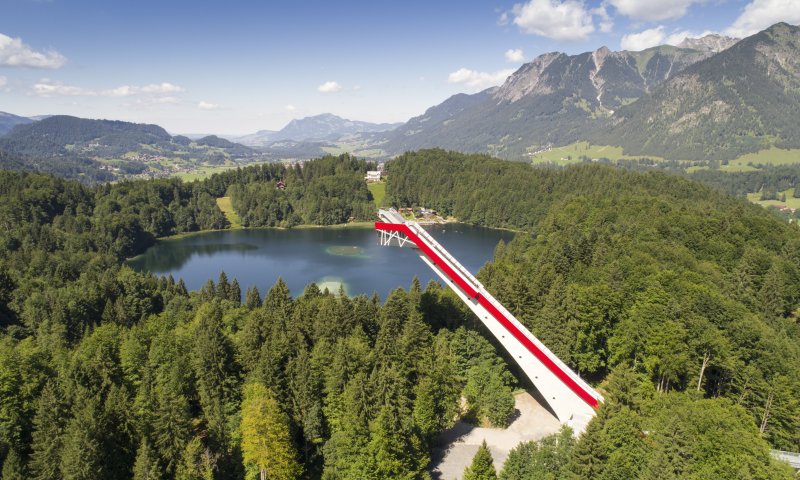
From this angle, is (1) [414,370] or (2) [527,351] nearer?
(2) [527,351]

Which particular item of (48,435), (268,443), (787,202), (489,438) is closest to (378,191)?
(489,438)

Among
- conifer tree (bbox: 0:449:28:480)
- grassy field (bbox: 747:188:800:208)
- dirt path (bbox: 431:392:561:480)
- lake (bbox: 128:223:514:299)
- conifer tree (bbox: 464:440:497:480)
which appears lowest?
lake (bbox: 128:223:514:299)

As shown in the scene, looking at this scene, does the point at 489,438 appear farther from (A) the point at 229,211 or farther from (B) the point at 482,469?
(A) the point at 229,211

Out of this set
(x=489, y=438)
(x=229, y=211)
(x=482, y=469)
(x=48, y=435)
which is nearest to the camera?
(x=482, y=469)

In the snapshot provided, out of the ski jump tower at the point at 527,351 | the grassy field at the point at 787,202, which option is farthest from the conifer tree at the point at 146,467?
the grassy field at the point at 787,202

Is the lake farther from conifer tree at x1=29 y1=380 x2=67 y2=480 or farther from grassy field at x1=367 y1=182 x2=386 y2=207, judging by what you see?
conifer tree at x1=29 y1=380 x2=67 y2=480

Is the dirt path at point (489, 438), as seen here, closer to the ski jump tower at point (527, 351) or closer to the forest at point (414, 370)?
the forest at point (414, 370)

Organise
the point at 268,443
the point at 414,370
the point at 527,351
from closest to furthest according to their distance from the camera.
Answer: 1. the point at 268,443
2. the point at 527,351
3. the point at 414,370

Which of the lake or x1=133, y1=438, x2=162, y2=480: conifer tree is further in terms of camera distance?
the lake

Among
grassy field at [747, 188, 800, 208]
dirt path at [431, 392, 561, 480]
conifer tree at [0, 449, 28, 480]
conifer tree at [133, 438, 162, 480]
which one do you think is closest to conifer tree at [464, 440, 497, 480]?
dirt path at [431, 392, 561, 480]
